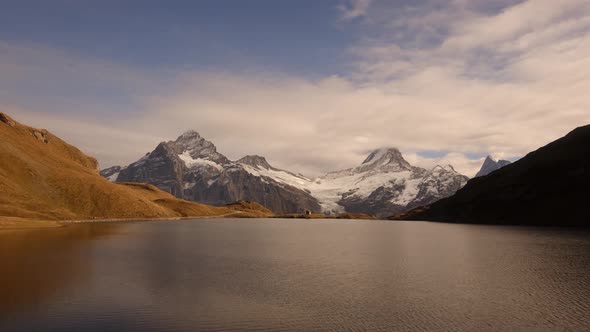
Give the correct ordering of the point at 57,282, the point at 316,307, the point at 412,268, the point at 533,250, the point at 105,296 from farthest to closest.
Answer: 1. the point at 533,250
2. the point at 412,268
3. the point at 57,282
4. the point at 105,296
5. the point at 316,307

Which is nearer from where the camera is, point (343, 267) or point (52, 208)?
point (343, 267)

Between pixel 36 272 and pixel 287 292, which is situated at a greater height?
pixel 36 272

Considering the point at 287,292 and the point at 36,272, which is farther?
the point at 36,272

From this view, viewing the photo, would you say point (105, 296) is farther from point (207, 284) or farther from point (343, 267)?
point (343, 267)

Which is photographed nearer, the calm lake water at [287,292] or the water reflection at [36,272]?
the calm lake water at [287,292]

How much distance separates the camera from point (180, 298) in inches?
1646

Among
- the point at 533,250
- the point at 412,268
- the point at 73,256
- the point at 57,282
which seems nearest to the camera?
the point at 57,282

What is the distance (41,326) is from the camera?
31.6 metres

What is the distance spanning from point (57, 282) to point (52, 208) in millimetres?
167115

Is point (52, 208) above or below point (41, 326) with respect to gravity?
above

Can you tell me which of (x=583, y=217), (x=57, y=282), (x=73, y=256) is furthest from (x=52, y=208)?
(x=583, y=217)

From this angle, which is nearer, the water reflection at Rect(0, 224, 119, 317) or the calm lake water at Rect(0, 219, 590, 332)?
the calm lake water at Rect(0, 219, 590, 332)

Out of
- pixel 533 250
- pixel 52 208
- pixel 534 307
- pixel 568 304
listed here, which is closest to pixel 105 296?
pixel 534 307

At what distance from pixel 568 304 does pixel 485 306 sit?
786cm
